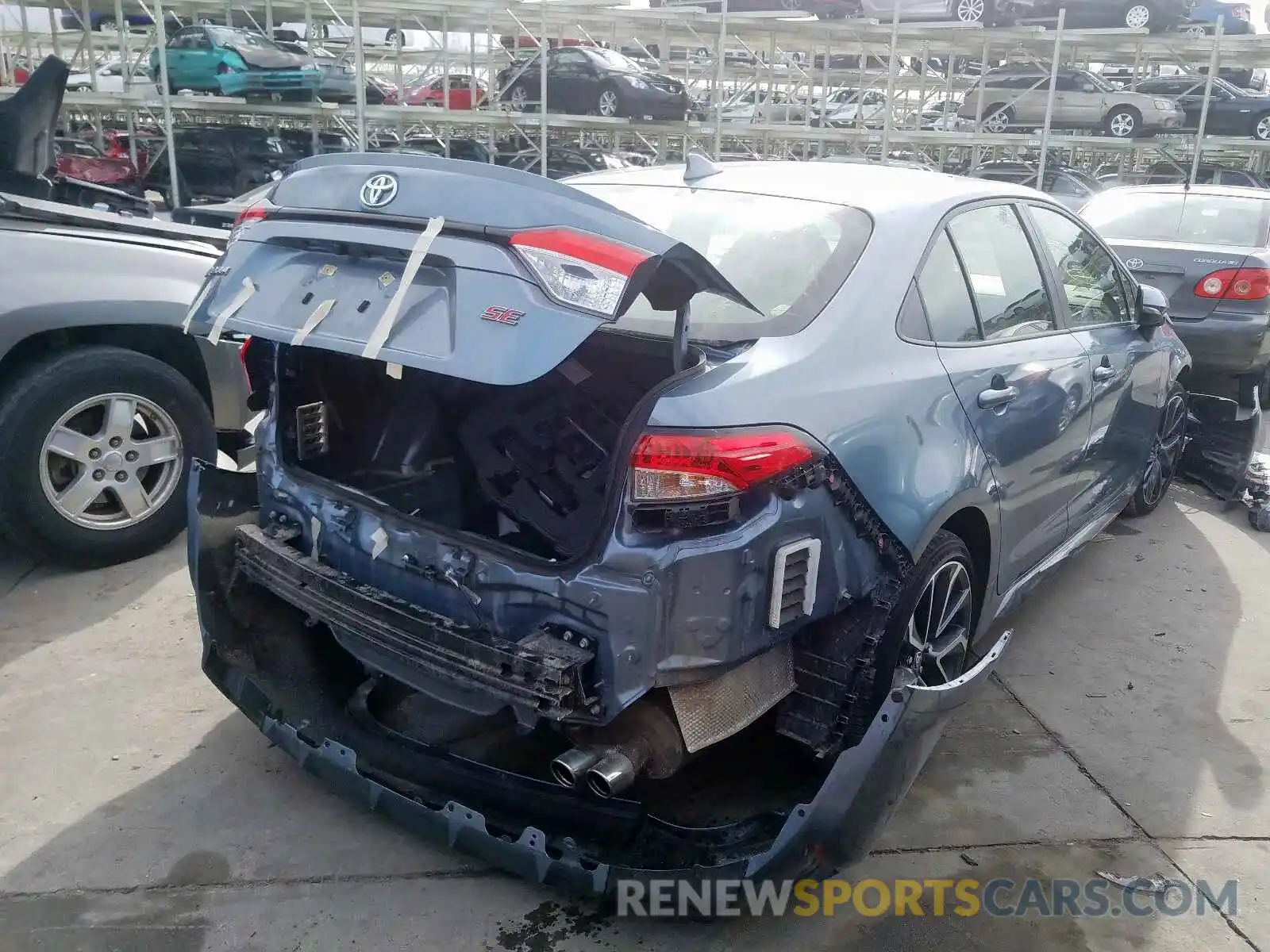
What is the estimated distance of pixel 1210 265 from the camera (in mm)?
6484

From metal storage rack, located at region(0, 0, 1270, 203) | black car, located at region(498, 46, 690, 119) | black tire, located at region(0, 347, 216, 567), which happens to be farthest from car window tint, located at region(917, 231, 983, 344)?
black car, located at region(498, 46, 690, 119)

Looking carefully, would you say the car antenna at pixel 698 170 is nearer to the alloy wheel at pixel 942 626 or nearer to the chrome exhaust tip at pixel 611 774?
the alloy wheel at pixel 942 626

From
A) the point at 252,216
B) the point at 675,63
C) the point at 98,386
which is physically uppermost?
the point at 675,63

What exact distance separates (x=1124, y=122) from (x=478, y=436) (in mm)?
20824

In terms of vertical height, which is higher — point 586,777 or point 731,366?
point 731,366

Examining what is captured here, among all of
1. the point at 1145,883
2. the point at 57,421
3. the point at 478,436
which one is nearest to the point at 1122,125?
the point at 1145,883

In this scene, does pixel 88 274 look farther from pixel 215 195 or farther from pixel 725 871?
pixel 215 195

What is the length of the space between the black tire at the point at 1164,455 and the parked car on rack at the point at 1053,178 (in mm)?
10890

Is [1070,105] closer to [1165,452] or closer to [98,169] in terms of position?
[1165,452]

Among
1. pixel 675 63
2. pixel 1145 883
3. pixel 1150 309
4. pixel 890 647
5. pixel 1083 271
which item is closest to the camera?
pixel 890 647

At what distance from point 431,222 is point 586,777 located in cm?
129

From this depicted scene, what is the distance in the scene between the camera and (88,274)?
4086mm

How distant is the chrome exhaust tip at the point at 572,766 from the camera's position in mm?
2189

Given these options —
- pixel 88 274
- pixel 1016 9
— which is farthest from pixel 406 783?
pixel 1016 9
